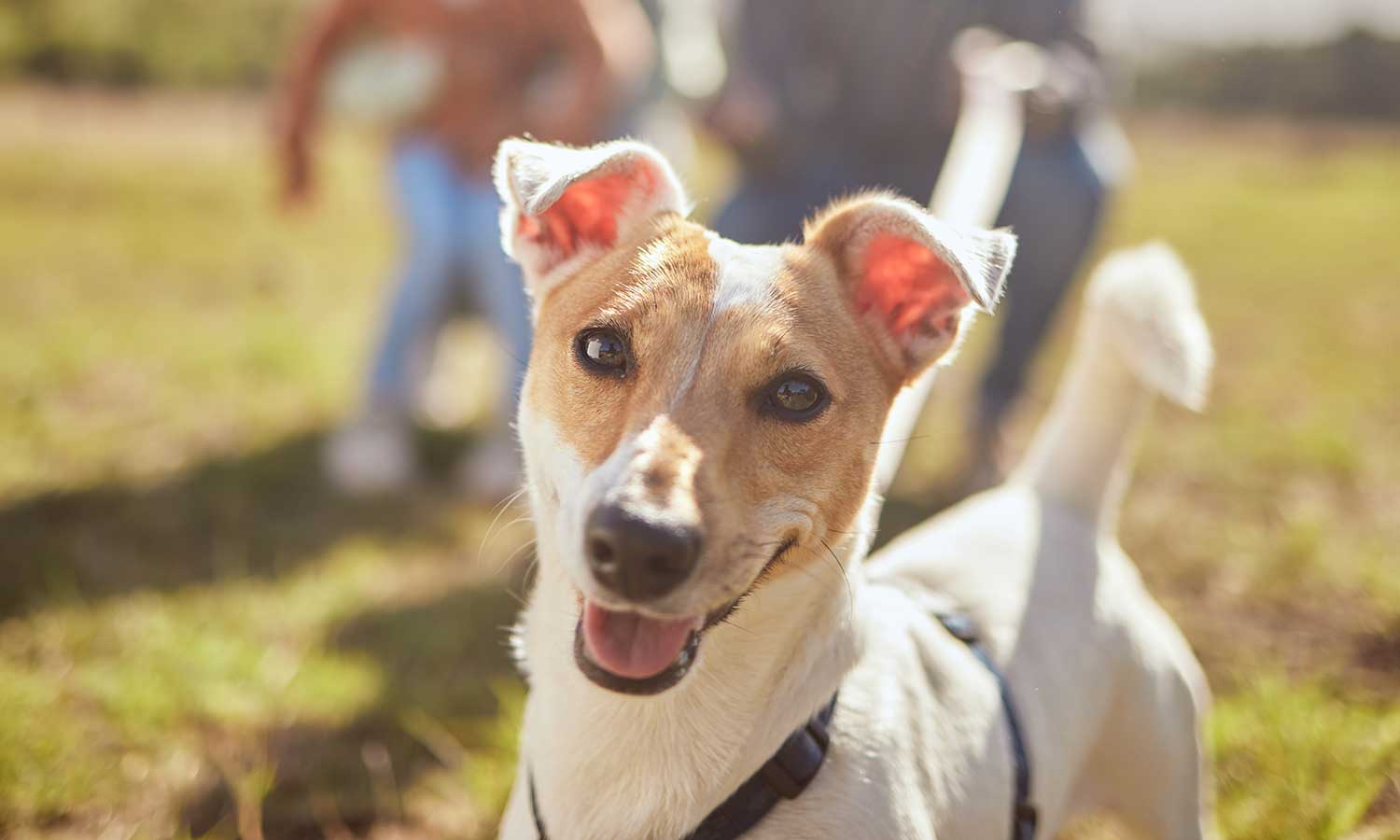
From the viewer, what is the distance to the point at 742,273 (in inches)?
80.2

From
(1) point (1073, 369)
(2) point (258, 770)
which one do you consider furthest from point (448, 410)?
(1) point (1073, 369)

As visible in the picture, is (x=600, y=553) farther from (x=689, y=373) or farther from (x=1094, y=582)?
(x=1094, y=582)

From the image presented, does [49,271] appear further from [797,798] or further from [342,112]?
[797,798]

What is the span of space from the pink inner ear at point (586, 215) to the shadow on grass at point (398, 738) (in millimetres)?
1358

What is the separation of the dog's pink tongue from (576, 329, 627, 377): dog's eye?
1.44 ft

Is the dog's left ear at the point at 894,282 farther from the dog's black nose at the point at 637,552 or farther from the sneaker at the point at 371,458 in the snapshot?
the sneaker at the point at 371,458

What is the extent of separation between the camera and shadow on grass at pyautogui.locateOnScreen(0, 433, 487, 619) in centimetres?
376

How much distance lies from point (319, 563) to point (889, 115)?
10.1ft

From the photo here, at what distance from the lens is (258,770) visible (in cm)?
271

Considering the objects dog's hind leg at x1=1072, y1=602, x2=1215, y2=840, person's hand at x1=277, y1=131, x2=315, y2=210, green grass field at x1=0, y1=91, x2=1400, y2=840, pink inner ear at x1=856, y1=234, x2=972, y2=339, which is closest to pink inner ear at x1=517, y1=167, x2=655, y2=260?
pink inner ear at x1=856, y1=234, x2=972, y2=339

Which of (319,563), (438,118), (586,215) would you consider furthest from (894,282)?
(438,118)

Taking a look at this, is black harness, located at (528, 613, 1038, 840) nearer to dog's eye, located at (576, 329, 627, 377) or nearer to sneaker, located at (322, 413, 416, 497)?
dog's eye, located at (576, 329, 627, 377)

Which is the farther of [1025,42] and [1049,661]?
[1025,42]

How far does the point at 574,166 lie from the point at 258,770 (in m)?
1.75
